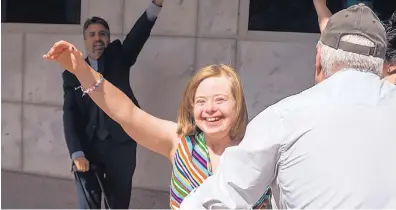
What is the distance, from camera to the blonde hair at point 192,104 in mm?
2367

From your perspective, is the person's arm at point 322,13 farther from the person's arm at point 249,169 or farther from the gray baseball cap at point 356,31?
the person's arm at point 249,169

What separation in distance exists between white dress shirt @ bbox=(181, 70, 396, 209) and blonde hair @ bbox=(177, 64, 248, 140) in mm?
846

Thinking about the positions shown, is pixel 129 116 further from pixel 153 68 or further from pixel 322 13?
pixel 153 68

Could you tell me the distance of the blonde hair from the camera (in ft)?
7.77

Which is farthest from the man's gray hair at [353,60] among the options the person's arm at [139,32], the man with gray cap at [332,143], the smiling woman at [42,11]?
the smiling woman at [42,11]

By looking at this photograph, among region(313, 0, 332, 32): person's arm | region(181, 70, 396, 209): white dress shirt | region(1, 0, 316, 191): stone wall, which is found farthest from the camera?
region(1, 0, 316, 191): stone wall

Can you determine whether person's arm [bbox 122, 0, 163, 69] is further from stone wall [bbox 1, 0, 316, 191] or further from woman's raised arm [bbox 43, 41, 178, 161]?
woman's raised arm [bbox 43, 41, 178, 161]

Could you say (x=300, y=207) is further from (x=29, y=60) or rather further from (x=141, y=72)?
(x=29, y=60)

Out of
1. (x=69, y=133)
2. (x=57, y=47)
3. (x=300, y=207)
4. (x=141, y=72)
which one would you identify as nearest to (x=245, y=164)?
(x=300, y=207)

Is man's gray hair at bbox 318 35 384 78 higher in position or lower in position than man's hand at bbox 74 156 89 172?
higher

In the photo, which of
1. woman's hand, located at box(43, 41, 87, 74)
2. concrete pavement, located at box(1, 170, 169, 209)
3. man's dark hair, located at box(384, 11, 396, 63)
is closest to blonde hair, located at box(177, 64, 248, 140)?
woman's hand, located at box(43, 41, 87, 74)

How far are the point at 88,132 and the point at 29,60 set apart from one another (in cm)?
147

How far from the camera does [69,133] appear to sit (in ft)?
13.4

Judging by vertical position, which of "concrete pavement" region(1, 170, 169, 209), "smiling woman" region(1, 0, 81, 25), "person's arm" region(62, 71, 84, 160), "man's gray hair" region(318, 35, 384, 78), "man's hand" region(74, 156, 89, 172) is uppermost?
"smiling woman" region(1, 0, 81, 25)
